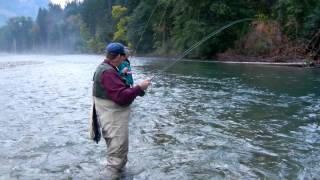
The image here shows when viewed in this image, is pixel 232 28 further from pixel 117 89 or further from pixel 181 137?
pixel 117 89

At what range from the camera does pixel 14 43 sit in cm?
19175

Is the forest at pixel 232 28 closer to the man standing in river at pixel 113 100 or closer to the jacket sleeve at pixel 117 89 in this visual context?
the man standing in river at pixel 113 100

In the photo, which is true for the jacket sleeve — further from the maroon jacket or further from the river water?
the river water

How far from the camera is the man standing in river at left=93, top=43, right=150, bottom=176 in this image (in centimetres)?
573

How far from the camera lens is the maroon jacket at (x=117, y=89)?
569 cm

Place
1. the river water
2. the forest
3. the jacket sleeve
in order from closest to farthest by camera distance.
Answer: the jacket sleeve, the river water, the forest

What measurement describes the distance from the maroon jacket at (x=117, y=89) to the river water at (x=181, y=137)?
1.33m

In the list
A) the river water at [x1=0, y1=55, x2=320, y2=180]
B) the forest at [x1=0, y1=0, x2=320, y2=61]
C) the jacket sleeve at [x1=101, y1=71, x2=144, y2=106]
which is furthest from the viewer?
the forest at [x1=0, y1=0, x2=320, y2=61]

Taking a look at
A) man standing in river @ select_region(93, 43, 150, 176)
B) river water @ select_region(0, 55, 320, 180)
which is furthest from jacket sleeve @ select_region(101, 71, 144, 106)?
river water @ select_region(0, 55, 320, 180)

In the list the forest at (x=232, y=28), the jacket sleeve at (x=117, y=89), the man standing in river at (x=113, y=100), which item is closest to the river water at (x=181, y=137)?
the man standing in river at (x=113, y=100)

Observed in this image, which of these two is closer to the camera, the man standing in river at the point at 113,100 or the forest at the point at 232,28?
the man standing in river at the point at 113,100

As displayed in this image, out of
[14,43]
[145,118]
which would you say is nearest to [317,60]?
[145,118]

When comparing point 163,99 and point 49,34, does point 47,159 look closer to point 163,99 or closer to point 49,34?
point 163,99

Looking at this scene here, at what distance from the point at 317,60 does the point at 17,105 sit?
69.0 feet
